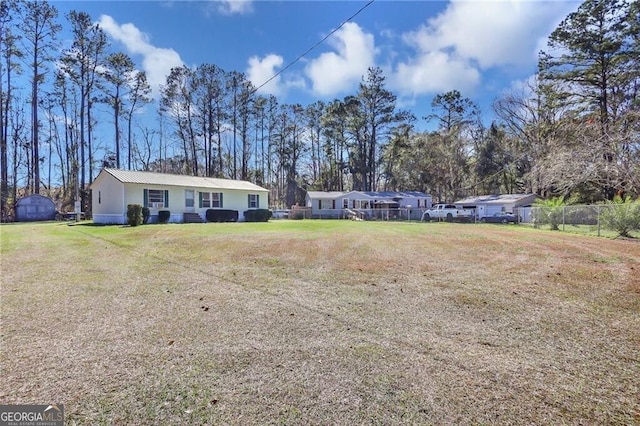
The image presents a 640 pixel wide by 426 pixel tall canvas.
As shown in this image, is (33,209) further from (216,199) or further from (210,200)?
(216,199)

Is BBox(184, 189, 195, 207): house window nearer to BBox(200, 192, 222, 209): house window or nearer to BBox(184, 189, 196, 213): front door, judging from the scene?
BBox(184, 189, 196, 213): front door

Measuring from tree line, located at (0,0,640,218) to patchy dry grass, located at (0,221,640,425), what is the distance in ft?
38.6

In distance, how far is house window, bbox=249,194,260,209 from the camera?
88.8ft

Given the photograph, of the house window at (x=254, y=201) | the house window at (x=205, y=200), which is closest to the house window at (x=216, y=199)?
the house window at (x=205, y=200)

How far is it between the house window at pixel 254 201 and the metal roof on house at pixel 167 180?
24.4 inches

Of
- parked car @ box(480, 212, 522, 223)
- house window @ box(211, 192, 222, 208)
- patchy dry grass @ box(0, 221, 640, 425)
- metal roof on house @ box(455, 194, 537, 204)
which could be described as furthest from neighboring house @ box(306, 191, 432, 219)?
patchy dry grass @ box(0, 221, 640, 425)

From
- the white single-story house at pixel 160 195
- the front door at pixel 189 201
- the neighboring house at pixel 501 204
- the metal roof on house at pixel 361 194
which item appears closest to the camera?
the white single-story house at pixel 160 195

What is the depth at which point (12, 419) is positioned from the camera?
2.38 m

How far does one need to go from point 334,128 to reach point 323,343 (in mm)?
42510

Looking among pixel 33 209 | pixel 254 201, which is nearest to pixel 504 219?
pixel 254 201

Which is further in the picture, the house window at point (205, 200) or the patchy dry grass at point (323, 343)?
the house window at point (205, 200)

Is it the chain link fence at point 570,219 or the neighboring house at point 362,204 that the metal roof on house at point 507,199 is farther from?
the chain link fence at point 570,219

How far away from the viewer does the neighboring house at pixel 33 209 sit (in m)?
25.6

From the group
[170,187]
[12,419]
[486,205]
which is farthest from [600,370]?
[486,205]
